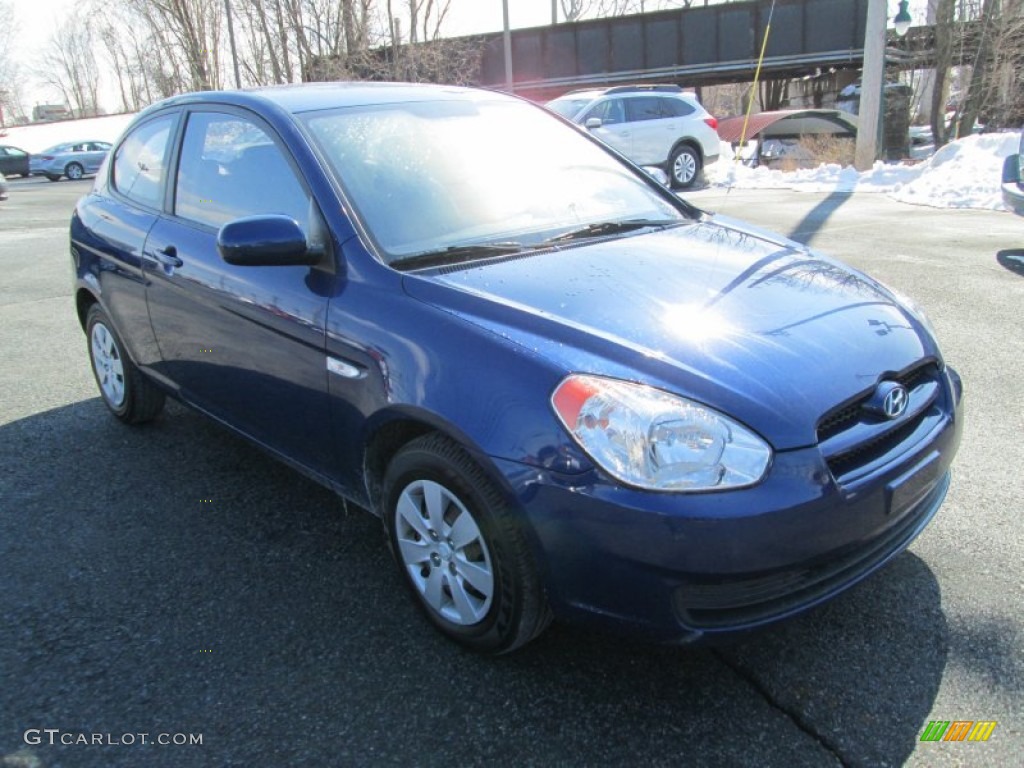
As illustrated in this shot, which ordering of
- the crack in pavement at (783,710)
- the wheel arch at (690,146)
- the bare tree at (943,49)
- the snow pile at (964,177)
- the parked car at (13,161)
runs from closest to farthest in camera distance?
the crack in pavement at (783,710) < the snow pile at (964,177) < the wheel arch at (690,146) < the bare tree at (943,49) < the parked car at (13,161)

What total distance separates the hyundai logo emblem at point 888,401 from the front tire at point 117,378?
333cm

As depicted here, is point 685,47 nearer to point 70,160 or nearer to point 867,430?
point 70,160

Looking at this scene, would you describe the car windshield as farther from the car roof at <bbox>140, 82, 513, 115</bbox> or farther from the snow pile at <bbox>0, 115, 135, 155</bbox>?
the snow pile at <bbox>0, 115, 135, 155</bbox>

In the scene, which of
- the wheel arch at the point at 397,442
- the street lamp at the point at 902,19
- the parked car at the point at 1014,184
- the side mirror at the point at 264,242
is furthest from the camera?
the street lamp at the point at 902,19

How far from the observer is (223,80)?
30.5 m

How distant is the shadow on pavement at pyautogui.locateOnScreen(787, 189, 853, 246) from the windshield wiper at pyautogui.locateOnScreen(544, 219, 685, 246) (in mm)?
5610

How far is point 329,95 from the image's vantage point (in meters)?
3.32

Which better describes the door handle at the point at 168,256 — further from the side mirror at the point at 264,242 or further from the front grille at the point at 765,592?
the front grille at the point at 765,592

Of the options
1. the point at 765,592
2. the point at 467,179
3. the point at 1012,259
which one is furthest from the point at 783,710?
the point at 1012,259

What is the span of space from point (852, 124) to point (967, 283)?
17117 mm

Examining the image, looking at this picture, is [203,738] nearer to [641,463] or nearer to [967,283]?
[641,463]

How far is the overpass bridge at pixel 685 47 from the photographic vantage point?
80.9ft

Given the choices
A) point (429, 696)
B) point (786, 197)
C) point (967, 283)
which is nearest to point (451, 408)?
point (429, 696)

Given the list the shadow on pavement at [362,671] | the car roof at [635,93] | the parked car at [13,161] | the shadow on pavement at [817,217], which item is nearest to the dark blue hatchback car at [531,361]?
the shadow on pavement at [362,671]
